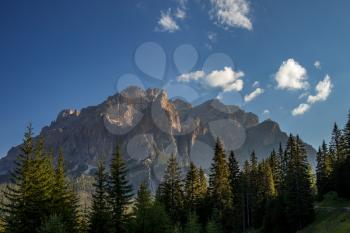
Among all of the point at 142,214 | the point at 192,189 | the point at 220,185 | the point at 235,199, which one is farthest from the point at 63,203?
the point at 235,199

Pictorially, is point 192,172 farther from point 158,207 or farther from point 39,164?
point 39,164

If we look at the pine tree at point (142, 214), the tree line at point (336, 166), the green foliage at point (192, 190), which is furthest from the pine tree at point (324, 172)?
the pine tree at point (142, 214)

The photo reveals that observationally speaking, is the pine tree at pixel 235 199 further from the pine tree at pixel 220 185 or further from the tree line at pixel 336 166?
the tree line at pixel 336 166

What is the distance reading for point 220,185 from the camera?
7106 cm

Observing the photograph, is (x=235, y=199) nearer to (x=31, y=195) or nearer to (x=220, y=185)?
(x=220, y=185)

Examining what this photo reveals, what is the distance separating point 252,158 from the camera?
9606 cm

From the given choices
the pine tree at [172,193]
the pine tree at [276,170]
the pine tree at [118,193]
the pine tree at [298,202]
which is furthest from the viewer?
the pine tree at [276,170]

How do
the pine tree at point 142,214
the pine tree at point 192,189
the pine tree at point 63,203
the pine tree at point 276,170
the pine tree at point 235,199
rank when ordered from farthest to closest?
the pine tree at point 276,170 < the pine tree at point 192,189 < the pine tree at point 235,199 < the pine tree at point 63,203 < the pine tree at point 142,214

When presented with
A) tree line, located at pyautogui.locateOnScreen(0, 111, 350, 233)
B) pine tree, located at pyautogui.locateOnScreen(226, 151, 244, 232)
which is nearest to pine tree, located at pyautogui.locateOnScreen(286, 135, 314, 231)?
tree line, located at pyautogui.locateOnScreen(0, 111, 350, 233)

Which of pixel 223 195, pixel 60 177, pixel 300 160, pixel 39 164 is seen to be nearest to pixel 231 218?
pixel 223 195

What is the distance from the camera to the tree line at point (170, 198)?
45344 mm

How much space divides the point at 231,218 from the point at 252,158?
28267 mm

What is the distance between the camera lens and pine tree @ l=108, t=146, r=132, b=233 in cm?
5056

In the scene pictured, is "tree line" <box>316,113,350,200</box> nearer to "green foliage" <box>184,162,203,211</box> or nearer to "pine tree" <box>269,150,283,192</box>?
"pine tree" <box>269,150,283,192</box>
